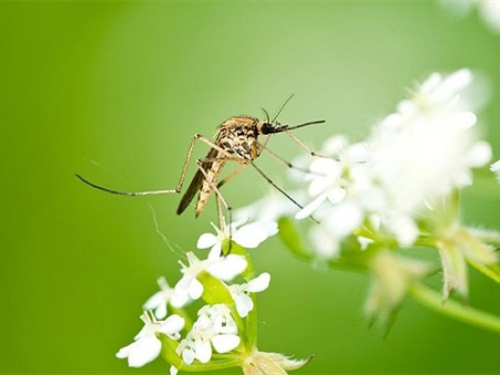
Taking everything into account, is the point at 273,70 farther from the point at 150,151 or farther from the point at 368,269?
the point at 368,269

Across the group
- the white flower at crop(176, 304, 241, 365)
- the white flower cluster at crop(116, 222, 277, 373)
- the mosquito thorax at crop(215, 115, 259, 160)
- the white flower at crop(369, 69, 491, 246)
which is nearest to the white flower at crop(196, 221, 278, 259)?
the white flower cluster at crop(116, 222, 277, 373)

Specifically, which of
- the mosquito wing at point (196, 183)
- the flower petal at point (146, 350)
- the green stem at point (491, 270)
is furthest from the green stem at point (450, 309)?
the mosquito wing at point (196, 183)

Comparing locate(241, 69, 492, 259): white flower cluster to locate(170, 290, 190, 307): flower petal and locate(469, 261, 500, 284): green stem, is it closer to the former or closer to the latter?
locate(469, 261, 500, 284): green stem

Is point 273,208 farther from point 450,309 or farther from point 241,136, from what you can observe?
point 450,309

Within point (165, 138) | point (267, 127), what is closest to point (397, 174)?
point (267, 127)

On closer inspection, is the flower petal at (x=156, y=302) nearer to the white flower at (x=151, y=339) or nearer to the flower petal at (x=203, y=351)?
the white flower at (x=151, y=339)

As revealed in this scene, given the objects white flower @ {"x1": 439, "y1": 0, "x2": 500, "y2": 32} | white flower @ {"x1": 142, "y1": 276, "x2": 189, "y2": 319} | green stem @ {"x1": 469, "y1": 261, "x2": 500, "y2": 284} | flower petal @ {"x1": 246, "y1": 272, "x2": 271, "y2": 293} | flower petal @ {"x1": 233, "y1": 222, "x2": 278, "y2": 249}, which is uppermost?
white flower @ {"x1": 439, "y1": 0, "x2": 500, "y2": 32}

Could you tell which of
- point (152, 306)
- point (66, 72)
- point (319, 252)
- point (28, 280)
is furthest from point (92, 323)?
point (319, 252)
